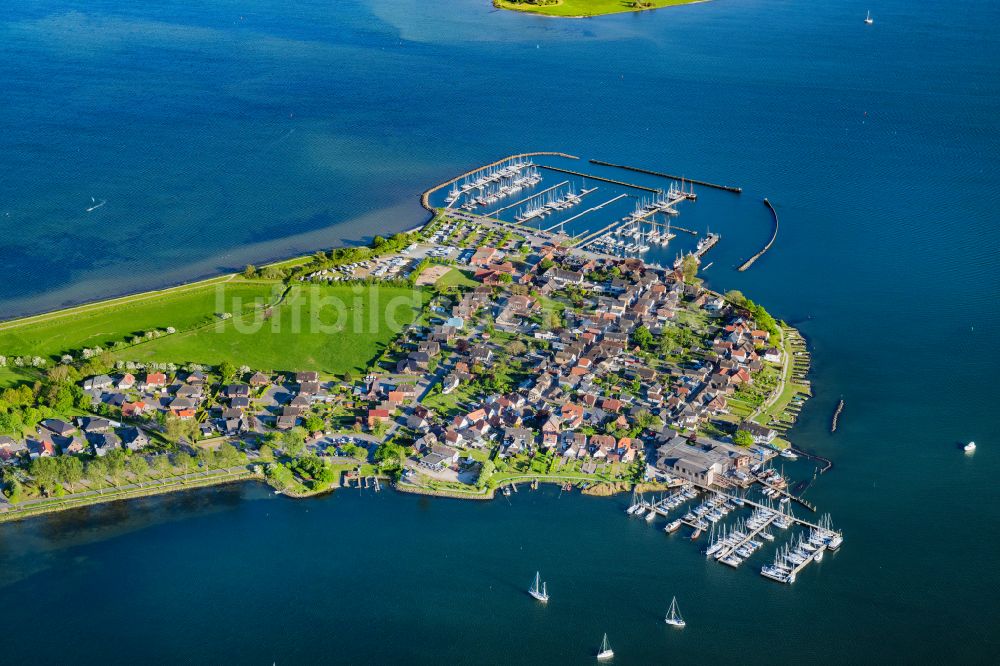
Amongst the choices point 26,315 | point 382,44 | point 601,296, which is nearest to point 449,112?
point 382,44

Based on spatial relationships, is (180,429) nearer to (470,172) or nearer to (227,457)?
(227,457)

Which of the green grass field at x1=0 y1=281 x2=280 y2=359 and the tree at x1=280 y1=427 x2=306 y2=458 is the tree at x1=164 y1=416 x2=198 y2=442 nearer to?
the tree at x1=280 y1=427 x2=306 y2=458

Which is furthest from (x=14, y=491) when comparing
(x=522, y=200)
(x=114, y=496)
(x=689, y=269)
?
(x=522, y=200)

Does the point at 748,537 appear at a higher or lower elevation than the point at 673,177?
lower

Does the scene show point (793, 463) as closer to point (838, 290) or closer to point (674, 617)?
point (674, 617)

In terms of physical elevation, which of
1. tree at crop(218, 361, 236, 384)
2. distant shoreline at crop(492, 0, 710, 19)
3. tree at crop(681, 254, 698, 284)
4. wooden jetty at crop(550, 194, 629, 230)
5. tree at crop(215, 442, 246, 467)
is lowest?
tree at crop(215, 442, 246, 467)

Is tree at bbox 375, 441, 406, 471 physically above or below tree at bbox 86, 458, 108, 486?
above

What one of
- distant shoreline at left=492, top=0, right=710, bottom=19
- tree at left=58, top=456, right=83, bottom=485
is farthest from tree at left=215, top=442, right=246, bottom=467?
distant shoreline at left=492, top=0, right=710, bottom=19
